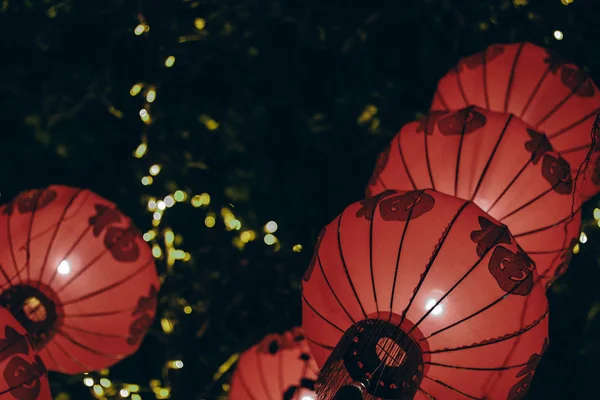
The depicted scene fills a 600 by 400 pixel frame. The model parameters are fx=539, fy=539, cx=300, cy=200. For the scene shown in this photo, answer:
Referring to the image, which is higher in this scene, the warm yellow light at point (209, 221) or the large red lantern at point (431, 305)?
the large red lantern at point (431, 305)

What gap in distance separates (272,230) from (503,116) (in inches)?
74.3

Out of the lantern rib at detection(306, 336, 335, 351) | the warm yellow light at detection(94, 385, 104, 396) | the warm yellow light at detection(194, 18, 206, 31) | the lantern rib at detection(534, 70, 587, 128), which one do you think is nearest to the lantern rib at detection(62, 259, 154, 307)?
the lantern rib at detection(306, 336, 335, 351)

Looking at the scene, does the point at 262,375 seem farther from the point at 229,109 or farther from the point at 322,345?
the point at 229,109

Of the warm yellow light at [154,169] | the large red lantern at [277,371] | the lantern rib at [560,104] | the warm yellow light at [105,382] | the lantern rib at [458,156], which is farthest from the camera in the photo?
the warm yellow light at [154,169]

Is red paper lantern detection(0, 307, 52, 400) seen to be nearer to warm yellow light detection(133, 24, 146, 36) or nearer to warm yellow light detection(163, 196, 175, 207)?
warm yellow light detection(163, 196, 175, 207)

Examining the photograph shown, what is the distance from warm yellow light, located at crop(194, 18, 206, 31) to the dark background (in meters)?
0.04

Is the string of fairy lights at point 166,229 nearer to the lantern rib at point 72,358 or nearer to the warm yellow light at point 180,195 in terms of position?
the warm yellow light at point 180,195

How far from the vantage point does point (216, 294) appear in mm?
3393

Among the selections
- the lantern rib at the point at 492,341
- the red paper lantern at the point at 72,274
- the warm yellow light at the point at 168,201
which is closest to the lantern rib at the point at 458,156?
the lantern rib at the point at 492,341

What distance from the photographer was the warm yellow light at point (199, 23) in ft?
11.8

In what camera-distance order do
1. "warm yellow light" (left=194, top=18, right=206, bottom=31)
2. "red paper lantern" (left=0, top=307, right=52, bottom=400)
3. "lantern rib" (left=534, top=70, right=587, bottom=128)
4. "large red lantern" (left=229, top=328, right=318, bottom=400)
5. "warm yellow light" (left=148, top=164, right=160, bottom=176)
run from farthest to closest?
"warm yellow light" (left=194, top=18, right=206, bottom=31), "warm yellow light" (left=148, top=164, right=160, bottom=176), "large red lantern" (left=229, top=328, right=318, bottom=400), "lantern rib" (left=534, top=70, right=587, bottom=128), "red paper lantern" (left=0, top=307, right=52, bottom=400)

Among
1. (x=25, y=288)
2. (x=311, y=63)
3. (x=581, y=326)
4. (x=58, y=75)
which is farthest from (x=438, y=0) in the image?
(x=25, y=288)

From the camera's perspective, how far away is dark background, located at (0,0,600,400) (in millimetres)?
3393

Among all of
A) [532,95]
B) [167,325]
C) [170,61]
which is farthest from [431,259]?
[170,61]
